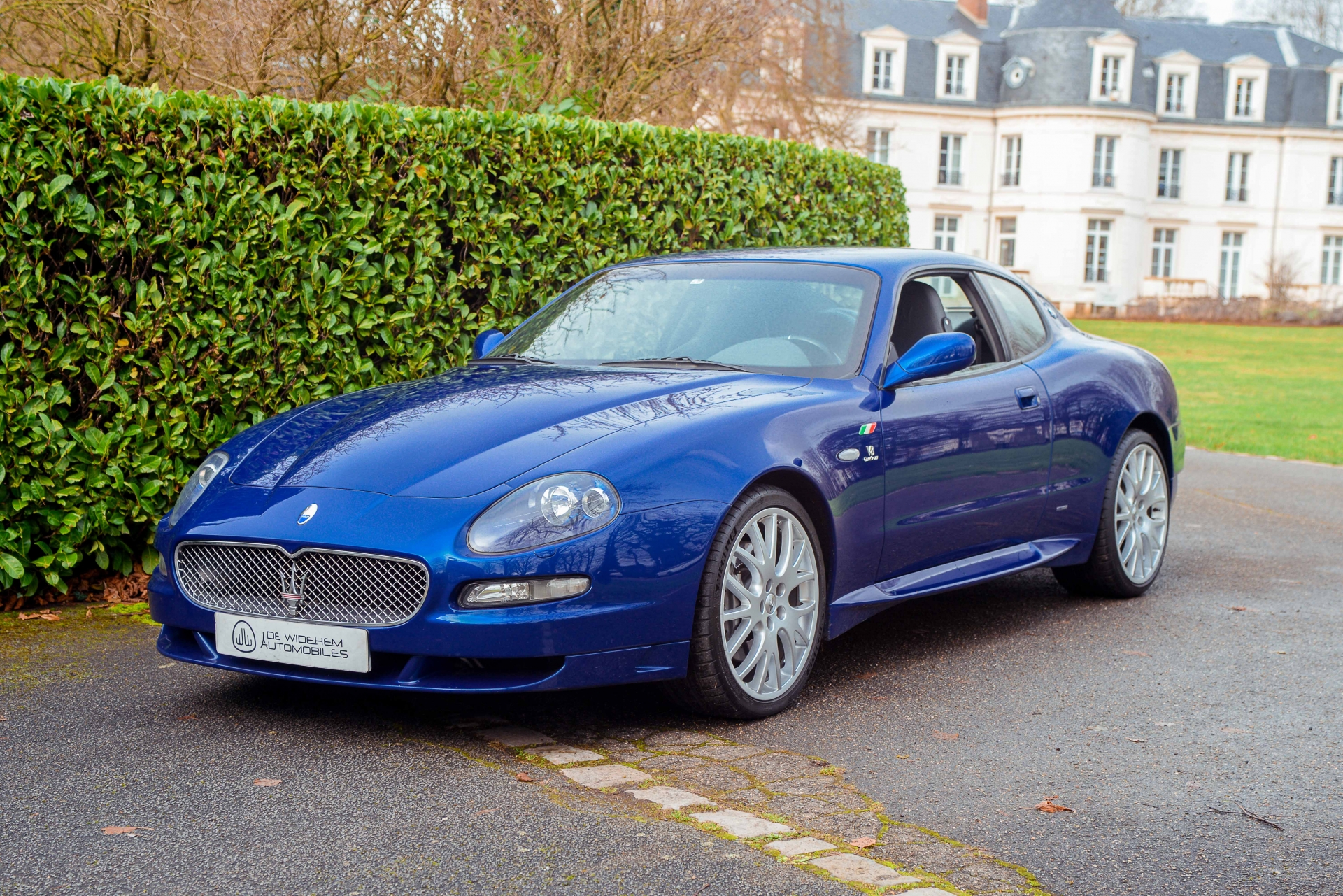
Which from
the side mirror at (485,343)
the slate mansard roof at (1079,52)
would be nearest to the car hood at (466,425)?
the side mirror at (485,343)

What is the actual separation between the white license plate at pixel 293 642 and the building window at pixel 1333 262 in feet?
205

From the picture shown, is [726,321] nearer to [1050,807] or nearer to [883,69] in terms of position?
[1050,807]

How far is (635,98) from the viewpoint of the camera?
1216cm

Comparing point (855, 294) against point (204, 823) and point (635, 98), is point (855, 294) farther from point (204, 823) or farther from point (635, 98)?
point (635, 98)

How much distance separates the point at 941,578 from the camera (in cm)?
537

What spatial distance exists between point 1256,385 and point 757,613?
20.0m

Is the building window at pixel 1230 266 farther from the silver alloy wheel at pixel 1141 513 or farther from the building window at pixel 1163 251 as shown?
the silver alloy wheel at pixel 1141 513

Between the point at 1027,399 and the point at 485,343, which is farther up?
the point at 485,343

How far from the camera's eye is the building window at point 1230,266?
59.0 metres

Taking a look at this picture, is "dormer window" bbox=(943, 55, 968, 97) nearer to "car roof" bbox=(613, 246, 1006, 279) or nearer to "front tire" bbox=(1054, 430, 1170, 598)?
"front tire" bbox=(1054, 430, 1170, 598)

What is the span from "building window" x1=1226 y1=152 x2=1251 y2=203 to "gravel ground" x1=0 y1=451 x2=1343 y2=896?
57.7 m

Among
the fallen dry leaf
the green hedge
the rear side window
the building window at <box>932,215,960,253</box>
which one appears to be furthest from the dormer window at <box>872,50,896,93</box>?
the fallen dry leaf

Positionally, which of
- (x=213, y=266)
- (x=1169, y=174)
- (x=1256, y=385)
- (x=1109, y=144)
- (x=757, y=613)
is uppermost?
(x=1109, y=144)

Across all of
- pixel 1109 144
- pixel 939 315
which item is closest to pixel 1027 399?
pixel 939 315
